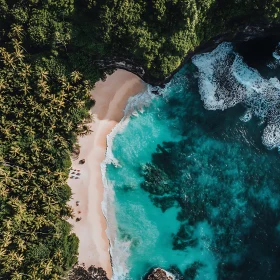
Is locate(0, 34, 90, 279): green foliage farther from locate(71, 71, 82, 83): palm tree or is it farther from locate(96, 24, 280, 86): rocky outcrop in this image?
locate(96, 24, 280, 86): rocky outcrop

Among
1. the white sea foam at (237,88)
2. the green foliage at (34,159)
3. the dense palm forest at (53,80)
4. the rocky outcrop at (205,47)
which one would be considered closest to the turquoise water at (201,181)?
the white sea foam at (237,88)

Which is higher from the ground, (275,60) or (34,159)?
(275,60)

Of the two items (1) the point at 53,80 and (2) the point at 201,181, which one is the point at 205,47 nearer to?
(2) the point at 201,181

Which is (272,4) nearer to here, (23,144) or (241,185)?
(241,185)

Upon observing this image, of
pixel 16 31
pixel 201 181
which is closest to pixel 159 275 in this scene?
pixel 201 181

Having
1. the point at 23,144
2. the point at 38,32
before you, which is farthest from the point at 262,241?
the point at 38,32
